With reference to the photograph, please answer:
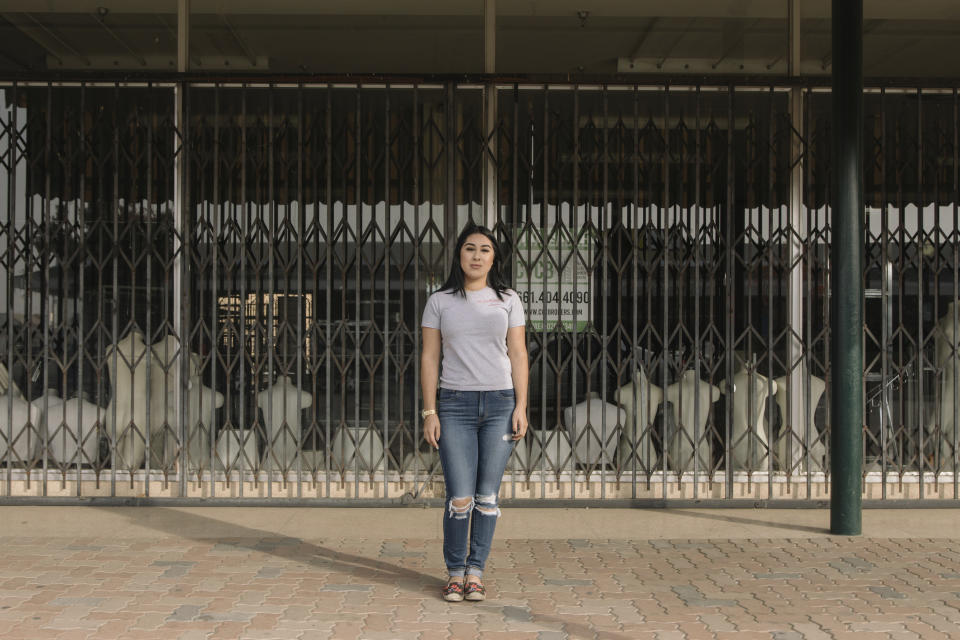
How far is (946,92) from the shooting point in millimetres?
7582

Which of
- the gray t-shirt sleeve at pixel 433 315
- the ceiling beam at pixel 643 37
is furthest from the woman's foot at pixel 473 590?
the ceiling beam at pixel 643 37

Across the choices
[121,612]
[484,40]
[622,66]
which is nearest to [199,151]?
[484,40]

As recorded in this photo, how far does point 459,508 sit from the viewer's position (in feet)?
16.5

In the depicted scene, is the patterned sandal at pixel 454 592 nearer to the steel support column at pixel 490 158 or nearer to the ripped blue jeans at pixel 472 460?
the ripped blue jeans at pixel 472 460

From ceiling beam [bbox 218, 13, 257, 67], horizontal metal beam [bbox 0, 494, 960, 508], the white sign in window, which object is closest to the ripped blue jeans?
horizontal metal beam [bbox 0, 494, 960, 508]

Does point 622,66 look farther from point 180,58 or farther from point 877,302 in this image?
point 180,58

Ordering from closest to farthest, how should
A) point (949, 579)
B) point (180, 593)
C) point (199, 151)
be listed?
1. point (180, 593)
2. point (949, 579)
3. point (199, 151)

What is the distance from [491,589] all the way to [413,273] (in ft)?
9.37

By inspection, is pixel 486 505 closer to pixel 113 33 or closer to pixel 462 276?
pixel 462 276

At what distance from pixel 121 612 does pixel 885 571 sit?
399 centimetres

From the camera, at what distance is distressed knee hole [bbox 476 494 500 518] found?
5.07 m

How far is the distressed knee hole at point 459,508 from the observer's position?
5039 millimetres

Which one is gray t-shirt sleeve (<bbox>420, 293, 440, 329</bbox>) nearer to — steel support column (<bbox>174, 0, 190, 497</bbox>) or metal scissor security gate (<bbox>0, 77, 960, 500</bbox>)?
metal scissor security gate (<bbox>0, 77, 960, 500</bbox>)

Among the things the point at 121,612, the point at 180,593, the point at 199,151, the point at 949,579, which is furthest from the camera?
the point at 199,151
